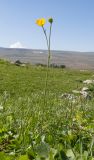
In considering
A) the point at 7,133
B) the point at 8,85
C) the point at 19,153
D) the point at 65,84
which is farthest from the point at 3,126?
the point at 65,84

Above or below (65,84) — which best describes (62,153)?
above

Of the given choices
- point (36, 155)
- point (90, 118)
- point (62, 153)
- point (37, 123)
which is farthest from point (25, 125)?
point (90, 118)

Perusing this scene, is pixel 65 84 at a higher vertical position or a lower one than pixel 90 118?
lower

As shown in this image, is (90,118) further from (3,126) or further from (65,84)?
(65,84)

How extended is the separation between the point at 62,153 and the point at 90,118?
2540 millimetres

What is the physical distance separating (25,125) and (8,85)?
563 inches

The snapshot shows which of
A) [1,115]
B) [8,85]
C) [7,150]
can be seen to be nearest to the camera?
[7,150]

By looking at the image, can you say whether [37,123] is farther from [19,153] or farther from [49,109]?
[49,109]

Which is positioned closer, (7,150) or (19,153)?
(19,153)

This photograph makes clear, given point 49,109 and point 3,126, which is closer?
point 3,126

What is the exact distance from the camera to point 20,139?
3934mm

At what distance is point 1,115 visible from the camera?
5141 millimetres

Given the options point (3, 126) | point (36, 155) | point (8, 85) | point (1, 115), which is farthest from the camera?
point (8, 85)

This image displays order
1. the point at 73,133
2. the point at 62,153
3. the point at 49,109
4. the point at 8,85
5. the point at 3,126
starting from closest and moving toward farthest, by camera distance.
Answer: the point at 62,153 → the point at 73,133 → the point at 3,126 → the point at 49,109 → the point at 8,85
